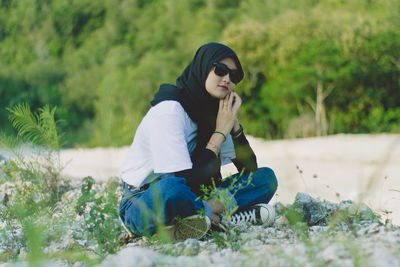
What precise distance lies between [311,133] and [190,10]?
25.3 metres

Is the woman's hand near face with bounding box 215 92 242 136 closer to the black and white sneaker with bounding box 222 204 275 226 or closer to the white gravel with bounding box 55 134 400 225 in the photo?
the black and white sneaker with bounding box 222 204 275 226

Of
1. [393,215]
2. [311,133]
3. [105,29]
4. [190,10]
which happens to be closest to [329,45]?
[311,133]

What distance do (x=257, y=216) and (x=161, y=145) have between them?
96cm

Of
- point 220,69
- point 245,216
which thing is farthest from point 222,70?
point 245,216

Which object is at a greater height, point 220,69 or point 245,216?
point 220,69

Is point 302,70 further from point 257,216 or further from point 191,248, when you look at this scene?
point 191,248

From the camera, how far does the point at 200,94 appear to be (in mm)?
2709

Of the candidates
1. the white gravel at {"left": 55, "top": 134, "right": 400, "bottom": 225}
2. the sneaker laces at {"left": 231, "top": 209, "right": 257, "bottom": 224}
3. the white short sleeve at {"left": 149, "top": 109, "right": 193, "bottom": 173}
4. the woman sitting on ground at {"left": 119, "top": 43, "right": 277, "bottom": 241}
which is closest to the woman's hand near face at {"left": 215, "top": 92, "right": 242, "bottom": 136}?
the woman sitting on ground at {"left": 119, "top": 43, "right": 277, "bottom": 241}

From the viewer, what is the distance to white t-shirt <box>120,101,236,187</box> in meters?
2.24

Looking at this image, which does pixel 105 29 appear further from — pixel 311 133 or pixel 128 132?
pixel 128 132

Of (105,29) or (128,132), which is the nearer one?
(128,132)

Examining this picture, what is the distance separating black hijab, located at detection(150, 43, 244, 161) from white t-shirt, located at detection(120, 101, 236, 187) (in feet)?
0.17

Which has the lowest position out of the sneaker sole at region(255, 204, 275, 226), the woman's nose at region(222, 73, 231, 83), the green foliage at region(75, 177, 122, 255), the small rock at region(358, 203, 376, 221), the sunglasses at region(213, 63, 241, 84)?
the small rock at region(358, 203, 376, 221)

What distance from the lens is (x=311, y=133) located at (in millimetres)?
18719
